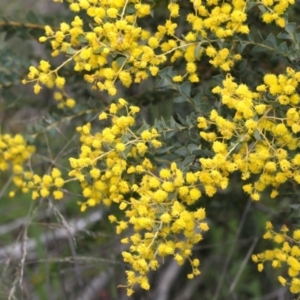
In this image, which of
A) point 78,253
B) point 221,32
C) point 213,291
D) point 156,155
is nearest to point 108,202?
point 156,155

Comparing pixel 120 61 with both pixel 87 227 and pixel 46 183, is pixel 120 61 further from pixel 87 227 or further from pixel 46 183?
pixel 87 227

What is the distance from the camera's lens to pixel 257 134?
111cm

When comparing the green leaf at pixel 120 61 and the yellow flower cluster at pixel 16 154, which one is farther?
the yellow flower cluster at pixel 16 154

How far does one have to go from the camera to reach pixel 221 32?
121 centimetres

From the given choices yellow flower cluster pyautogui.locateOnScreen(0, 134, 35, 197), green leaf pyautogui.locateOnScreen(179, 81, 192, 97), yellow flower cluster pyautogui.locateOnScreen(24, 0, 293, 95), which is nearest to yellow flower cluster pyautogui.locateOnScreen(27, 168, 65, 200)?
yellow flower cluster pyautogui.locateOnScreen(0, 134, 35, 197)

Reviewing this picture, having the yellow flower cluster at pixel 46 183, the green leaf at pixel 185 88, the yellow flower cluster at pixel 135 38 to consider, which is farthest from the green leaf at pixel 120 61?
the yellow flower cluster at pixel 46 183

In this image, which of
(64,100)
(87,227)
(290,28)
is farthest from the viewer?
(87,227)

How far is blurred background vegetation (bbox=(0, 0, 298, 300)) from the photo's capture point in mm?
1627

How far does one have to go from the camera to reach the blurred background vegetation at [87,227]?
163 centimetres

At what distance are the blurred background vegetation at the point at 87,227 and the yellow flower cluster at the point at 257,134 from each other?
13.1 inches

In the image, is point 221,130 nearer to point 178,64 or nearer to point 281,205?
point 178,64

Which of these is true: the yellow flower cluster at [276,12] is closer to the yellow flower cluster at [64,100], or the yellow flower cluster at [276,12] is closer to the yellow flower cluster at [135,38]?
the yellow flower cluster at [135,38]

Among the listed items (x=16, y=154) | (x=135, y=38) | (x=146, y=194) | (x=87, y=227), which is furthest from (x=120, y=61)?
(x=87, y=227)

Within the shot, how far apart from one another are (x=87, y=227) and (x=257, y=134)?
3.39 ft
